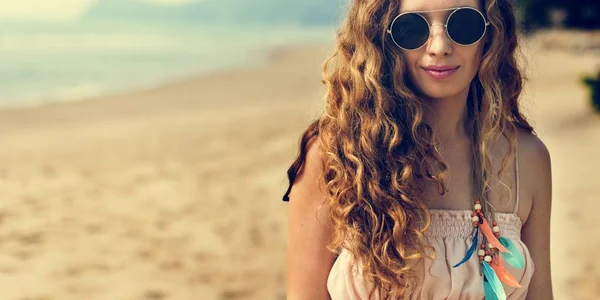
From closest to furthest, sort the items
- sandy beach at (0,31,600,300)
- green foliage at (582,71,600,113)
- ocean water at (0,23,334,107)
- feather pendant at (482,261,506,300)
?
feather pendant at (482,261,506,300)
sandy beach at (0,31,600,300)
green foliage at (582,71,600,113)
ocean water at (0,23,334,107)

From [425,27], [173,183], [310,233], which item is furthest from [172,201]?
[425,27]

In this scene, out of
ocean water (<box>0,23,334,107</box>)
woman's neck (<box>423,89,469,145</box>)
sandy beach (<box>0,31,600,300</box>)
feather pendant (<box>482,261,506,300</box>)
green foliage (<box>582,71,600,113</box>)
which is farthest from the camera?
ocean water (<box>0,23,334,107</box>)

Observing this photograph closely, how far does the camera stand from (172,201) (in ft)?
23.9

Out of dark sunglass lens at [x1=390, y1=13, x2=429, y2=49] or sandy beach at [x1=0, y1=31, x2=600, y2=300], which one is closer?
dark sunglass lens at [x1=390, y1=13, x2=429, y2=49]

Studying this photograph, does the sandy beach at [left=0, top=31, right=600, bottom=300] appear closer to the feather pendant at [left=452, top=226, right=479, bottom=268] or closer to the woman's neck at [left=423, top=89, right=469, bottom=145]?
the woman's neck at [left=423, top=89, right=469, bottom=145]

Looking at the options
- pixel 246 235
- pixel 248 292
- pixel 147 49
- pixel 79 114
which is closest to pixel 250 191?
pixel 246 235

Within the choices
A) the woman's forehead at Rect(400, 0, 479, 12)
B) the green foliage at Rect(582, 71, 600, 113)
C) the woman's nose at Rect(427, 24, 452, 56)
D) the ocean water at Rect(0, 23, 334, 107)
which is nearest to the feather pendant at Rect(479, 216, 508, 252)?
the woman's nose at Rect(427, 24, 452, 56)

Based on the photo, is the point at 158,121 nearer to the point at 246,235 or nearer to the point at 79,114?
the point at 79,114

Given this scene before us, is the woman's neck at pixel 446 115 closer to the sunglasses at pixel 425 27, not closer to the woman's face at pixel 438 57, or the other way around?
the woman's face at pixel 438 57

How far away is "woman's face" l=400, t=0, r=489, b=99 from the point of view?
1.99 metres

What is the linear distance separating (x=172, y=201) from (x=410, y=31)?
5.63 meters

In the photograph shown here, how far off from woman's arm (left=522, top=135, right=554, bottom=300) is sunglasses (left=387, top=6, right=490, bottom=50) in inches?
17.7

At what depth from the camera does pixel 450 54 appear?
2.01 meters

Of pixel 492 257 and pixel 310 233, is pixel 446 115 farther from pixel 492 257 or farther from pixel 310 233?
pixel 310 233
